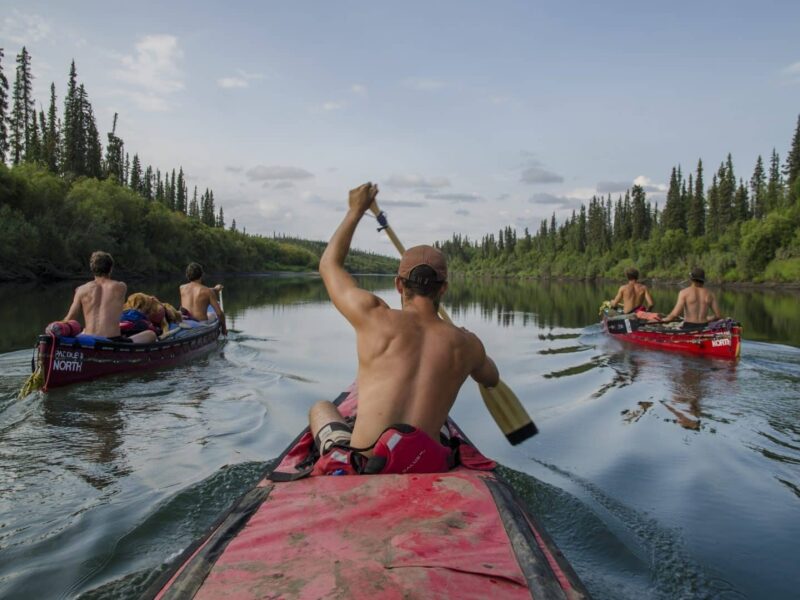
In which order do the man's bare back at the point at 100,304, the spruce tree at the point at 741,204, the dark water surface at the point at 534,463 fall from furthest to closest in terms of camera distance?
1. the spruce tree at the point at 741,204
2. the man's bare back at the point at 100,304
3. the dark water surface at the point at 534,463

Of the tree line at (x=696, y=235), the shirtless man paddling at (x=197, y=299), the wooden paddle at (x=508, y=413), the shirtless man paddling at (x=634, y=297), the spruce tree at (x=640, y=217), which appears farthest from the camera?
the spruce tree at (x=640, y=217)

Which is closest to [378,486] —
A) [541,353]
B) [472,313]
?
[541,353]

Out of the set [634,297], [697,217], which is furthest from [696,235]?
[634,297]

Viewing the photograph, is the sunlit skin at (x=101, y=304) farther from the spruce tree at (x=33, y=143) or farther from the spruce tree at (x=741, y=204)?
the spruce tree at (x=741, y=204)

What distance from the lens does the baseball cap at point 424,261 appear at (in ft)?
11.1

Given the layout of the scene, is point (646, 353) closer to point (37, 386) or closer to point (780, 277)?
point (37, 386)

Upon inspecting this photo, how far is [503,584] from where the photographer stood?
210cm

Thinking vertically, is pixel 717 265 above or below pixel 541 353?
above

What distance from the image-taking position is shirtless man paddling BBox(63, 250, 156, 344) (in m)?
8.24

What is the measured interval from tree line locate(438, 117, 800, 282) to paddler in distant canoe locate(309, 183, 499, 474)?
5567 centimetres

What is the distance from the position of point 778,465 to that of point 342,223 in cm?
491

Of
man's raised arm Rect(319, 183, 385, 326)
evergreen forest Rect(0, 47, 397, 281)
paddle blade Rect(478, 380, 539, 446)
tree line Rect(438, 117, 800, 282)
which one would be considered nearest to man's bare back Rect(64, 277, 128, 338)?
man's raised arm Rect(319, 183, 385, 326)

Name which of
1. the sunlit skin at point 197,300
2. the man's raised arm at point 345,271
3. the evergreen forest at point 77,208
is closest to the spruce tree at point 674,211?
the evergreen forest at point 77,208

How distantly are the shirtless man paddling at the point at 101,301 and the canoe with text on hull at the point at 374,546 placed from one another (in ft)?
21.1
